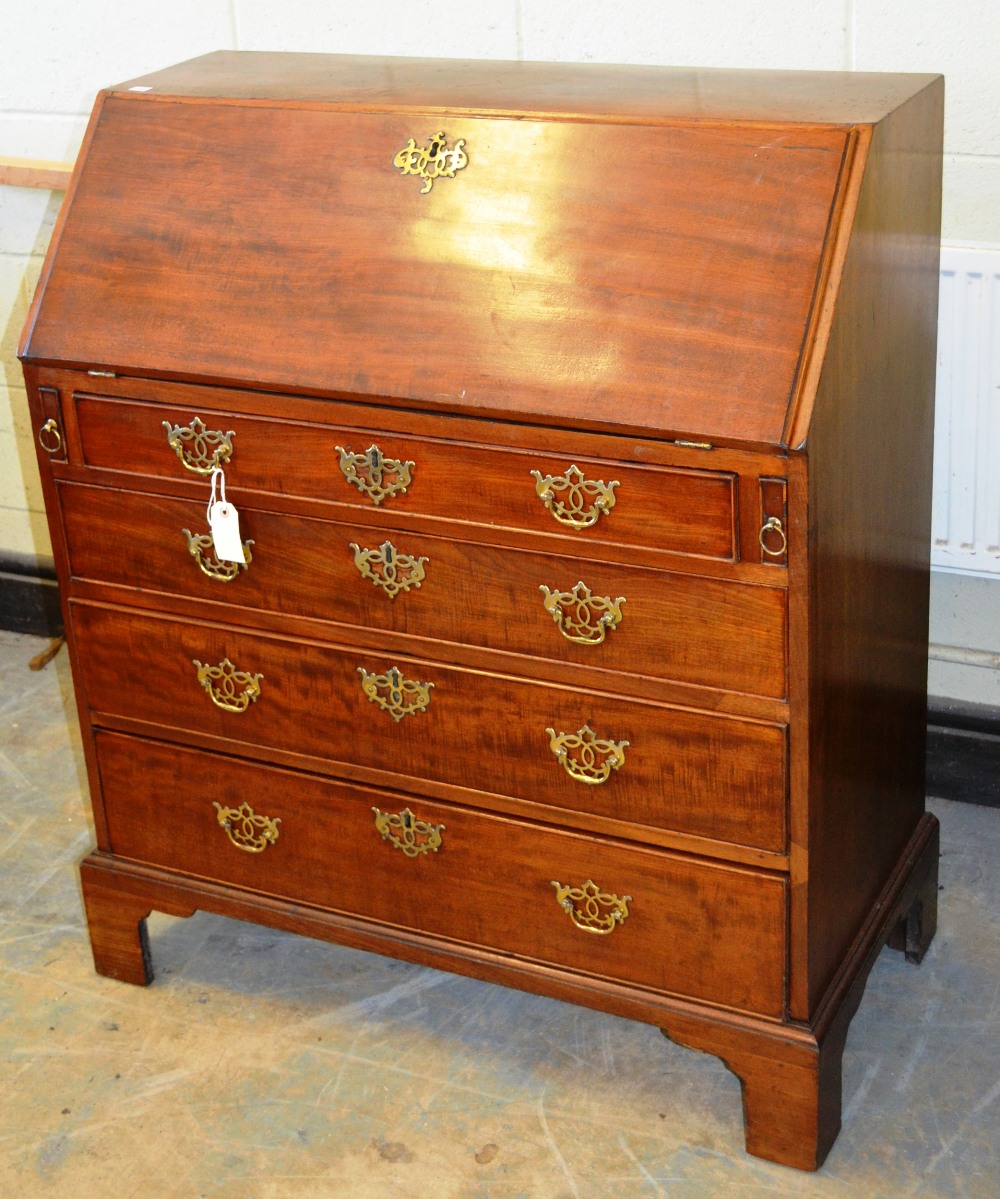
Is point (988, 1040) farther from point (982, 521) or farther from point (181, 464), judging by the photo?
point (181, 464)

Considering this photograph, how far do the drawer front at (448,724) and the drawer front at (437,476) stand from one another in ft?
0.74

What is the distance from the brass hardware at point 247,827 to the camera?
236 centimetres

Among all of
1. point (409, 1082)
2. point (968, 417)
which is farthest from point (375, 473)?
point (968, 417)

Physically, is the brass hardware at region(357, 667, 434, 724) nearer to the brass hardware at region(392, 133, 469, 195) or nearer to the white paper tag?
the white paper tag

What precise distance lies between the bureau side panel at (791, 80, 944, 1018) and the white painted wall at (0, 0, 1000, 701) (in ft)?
1.21

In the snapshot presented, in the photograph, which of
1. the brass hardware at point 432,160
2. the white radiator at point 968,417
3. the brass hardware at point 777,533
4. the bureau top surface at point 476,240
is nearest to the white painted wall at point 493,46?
the white radiator at point 968,417

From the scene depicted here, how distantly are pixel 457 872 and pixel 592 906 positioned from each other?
20 centimetres

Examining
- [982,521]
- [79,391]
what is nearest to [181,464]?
[79,391]

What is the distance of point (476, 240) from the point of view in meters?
1.96

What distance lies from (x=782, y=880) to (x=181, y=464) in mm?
936

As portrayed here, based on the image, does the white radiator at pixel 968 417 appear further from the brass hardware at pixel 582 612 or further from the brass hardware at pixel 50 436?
the brass hardware at pixel 50 436

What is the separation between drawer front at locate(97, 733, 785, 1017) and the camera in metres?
2.08

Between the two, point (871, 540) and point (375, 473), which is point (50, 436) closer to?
point (375, 473)

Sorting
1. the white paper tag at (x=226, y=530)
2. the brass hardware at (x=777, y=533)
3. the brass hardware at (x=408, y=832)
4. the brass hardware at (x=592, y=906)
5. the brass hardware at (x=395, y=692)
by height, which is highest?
the brass hardware at (x=777, y=533)
